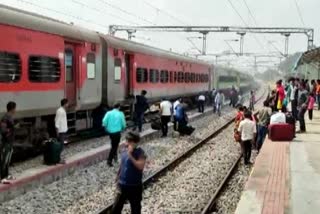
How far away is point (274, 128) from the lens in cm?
1916

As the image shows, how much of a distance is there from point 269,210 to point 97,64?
10632 millimetres

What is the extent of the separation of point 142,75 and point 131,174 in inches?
678

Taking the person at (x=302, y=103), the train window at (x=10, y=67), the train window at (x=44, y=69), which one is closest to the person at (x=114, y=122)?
the train window at (x=44, y=69)

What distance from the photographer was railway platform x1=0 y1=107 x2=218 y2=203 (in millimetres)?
11034

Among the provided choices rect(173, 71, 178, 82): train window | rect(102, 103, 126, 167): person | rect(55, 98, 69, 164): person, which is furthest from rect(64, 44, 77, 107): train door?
rect(173, 71, 178, 82): train window

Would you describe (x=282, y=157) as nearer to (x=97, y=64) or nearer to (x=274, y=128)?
(x=274, y=128)

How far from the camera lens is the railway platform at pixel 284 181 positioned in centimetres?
970

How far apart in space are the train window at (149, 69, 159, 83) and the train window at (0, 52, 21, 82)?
13.8m

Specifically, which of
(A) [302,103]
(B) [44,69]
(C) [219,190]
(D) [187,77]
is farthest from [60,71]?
(D) [187,77]

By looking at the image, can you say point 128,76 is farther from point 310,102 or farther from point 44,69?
point 44,69

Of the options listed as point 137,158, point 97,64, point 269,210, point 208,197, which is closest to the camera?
point 137,158

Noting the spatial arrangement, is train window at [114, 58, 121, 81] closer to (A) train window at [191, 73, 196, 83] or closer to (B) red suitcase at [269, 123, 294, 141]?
(B) red suitcase at [269, 123, 294, 141]

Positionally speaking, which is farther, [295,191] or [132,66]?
[132,66]

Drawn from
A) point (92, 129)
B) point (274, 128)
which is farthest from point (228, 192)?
point (92, 129)
